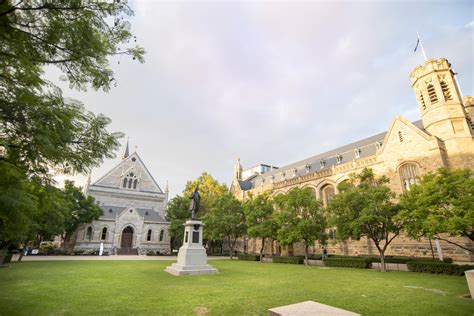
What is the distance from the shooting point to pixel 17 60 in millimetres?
4355

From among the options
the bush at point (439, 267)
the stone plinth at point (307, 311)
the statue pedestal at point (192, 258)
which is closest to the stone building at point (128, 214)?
the statue pedestal at point (192, 258)

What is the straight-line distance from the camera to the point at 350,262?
21.6m

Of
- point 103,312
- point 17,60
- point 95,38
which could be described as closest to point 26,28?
point 17,60

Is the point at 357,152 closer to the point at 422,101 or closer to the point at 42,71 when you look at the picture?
the point at 422,101

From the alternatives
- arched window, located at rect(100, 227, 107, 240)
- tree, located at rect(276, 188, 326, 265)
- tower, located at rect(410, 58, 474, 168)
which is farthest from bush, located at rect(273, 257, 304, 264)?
arched window, located at rect(100, 227, 107, 240)

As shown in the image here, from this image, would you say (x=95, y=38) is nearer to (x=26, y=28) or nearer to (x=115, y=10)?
(x=115, y=10)

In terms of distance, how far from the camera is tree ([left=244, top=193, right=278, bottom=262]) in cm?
2914

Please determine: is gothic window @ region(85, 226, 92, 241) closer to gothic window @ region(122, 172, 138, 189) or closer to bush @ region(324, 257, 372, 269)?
gothic window @ region(122, 172, 138, 189)

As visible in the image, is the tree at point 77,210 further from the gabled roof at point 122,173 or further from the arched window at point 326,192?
the arched window at point 326,192

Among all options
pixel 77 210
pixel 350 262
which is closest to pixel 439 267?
pixel 350 262

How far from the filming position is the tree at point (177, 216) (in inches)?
1535

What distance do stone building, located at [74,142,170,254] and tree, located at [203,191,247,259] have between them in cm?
1230

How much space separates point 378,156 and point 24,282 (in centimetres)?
3387

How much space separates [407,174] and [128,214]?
40584 mm
